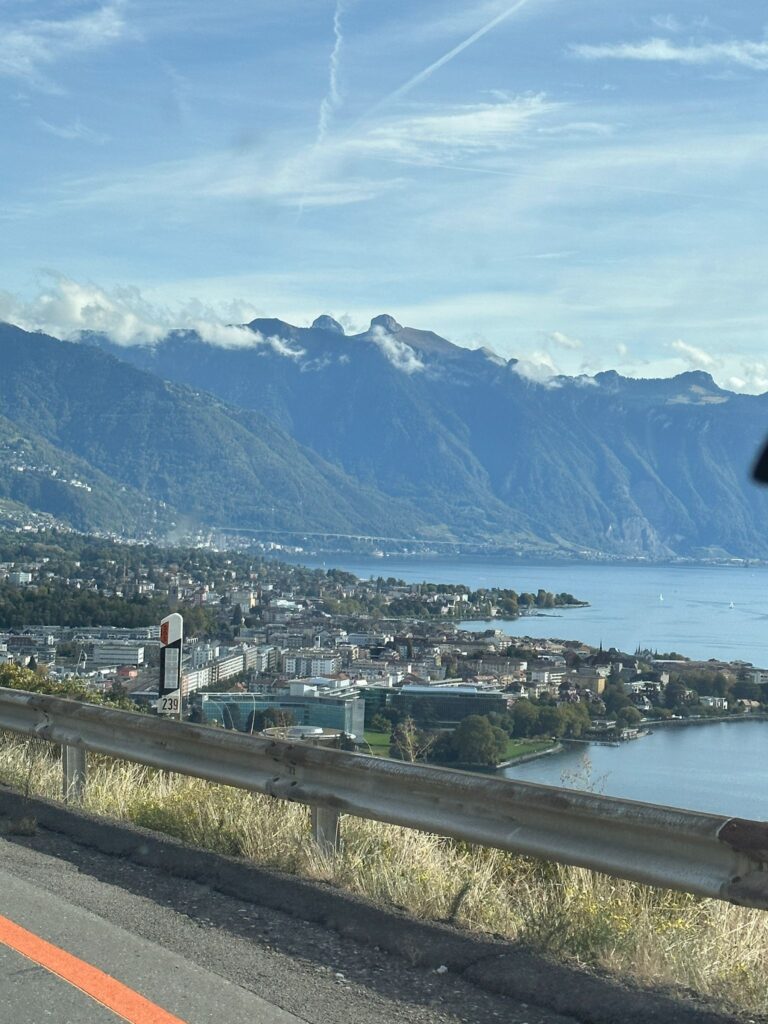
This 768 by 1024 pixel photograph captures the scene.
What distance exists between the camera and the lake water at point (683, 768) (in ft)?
32.6

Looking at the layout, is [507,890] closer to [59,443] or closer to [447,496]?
[59,443]

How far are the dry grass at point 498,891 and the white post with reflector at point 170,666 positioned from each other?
71cm

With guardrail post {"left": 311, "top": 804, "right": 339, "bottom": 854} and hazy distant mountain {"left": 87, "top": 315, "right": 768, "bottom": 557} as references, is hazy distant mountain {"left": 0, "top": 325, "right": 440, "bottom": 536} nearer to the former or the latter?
hazy distant mountain {"left": 87, "top": 315, "right": 768, "bottom": 557}

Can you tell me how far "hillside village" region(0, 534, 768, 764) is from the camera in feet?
40.6

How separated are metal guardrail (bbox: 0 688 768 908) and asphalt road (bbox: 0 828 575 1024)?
2.31ft

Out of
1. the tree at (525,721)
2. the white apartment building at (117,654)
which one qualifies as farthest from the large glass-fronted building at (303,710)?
the white apartment building at (117,654)

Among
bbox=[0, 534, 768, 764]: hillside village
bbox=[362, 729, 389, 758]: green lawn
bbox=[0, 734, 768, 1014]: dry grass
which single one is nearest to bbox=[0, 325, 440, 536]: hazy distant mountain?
bbox=[0, 534, 768, 764]: hillside village

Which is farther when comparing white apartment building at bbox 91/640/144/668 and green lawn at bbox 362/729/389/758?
white apartment building at bbox 91/640/144/668

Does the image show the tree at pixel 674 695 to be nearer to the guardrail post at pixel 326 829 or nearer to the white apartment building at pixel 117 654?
the white apartment building at pixel 117 654

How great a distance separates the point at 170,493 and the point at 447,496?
156 feet

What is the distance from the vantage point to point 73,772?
28.4 feet

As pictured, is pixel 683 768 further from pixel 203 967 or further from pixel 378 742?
pixel 203 967

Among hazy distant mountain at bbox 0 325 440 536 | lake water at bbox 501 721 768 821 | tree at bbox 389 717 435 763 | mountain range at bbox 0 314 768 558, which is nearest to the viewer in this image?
tree at bbox 389 717 435 763

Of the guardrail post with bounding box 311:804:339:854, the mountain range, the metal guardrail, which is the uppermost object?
the mountain range
